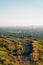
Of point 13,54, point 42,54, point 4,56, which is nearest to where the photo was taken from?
point 4,56

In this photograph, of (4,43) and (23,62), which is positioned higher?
(4,43)

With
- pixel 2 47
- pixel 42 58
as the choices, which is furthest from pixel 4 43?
pixel 42 58

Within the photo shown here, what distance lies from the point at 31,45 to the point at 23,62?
646 cm

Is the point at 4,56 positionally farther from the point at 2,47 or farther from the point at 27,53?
the point at 27,53

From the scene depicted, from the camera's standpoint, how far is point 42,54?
5378 cm

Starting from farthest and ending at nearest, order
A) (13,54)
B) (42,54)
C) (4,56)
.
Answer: (42,54), (13,54), (4,56)

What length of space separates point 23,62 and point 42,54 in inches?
272

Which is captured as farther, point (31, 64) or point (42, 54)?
point (42, 54)

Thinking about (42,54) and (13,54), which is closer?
(13,54)

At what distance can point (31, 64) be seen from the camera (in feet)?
162

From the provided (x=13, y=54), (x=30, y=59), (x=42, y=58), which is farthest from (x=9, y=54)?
(x=42, y=58)

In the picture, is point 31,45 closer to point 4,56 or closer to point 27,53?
point 27,53

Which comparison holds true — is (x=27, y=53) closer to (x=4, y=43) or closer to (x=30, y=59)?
(x=30, y=59)

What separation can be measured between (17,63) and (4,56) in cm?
Answer: 356
